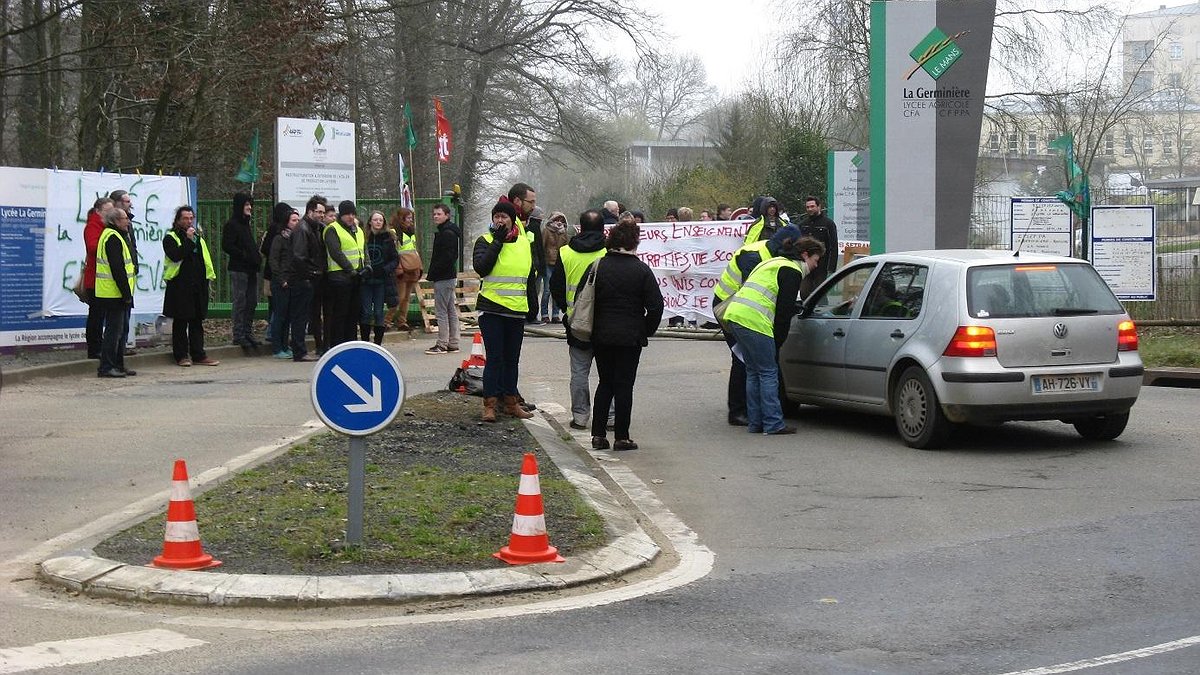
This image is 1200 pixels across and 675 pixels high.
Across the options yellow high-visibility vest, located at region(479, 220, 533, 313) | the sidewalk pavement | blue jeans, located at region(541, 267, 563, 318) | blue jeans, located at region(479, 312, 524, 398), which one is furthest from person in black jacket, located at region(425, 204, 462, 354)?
the sidewalk pavement

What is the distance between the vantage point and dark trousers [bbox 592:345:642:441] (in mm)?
11547

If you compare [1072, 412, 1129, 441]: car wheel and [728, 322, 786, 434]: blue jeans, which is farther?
[728, 322, 786, 434]: blue jeans

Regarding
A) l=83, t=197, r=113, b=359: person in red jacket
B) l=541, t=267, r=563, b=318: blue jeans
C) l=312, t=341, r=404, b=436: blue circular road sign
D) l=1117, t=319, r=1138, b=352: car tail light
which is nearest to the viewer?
l=312, t=341, r=404, b=436: blue circular road sign

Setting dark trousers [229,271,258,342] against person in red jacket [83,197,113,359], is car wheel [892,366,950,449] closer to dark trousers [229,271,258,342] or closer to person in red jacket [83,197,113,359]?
person in red jacket [83,197,113,359]

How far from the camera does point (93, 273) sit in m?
16.0

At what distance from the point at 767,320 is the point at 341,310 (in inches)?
303

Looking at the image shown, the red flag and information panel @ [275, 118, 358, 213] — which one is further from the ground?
the red flag

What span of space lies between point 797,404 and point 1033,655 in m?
8.26

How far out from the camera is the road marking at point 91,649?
18.3 ft

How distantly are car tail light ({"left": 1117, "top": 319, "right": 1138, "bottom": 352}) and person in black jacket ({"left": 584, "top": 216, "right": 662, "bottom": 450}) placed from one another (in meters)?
3.54

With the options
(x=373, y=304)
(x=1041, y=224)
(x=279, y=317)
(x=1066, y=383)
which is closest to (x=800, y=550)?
(x=1066, y=383)

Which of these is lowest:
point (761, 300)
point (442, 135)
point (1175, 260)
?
point (761, 300)

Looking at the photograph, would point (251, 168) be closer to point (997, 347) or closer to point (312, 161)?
point (312, 161)

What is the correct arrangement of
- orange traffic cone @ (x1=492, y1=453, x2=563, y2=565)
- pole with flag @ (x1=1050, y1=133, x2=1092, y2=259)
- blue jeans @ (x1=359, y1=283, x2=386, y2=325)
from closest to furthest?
orange traffic cone @ (x1=492, y1=453, x2=563, y2=565)
blue jeans @ (x1=359, y1=283, x2=386, y2=325)
pole with flag @ (x1=1050, y1=133, x2=1092, y2=259)
